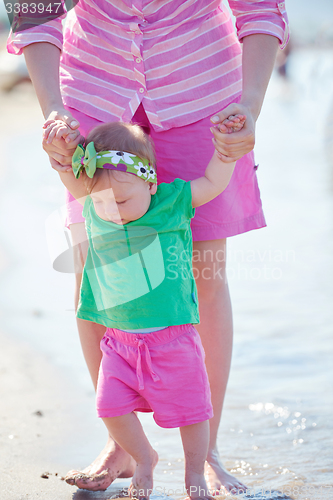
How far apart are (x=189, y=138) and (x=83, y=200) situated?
40 centimetres

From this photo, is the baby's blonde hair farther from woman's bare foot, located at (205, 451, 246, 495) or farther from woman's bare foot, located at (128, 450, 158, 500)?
woman's bare foot, located at (205, 451, 246, 495)

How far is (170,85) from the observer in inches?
72.2

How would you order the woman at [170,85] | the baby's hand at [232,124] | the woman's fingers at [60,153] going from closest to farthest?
the baby's hand at [232,124] → the woman's fingers at [60,153] → the woman at [170,85]

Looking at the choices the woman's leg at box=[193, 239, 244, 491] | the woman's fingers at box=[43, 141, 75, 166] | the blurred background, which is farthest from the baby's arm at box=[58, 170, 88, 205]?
the woman's leg at box=[193, 239, 244, 491]

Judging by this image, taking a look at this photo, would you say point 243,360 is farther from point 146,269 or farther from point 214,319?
point 146,269

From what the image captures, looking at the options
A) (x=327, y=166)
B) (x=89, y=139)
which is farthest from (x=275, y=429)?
(x=327, y=166)

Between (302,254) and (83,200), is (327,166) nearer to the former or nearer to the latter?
(302,254)

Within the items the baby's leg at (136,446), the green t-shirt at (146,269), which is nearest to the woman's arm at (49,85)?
the green t-shirt at (146,269)

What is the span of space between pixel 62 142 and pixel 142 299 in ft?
1.66

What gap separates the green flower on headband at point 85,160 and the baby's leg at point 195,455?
30.7 inches

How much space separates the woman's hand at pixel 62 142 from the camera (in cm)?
165

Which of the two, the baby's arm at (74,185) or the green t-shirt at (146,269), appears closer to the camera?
the green t-shirt at (146,269)

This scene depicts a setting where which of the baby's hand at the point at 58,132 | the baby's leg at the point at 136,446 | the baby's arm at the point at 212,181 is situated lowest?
the baby's leg at the point at 136,446

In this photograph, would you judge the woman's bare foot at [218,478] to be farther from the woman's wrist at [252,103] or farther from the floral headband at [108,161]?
the woman's wrist at [252,103]
